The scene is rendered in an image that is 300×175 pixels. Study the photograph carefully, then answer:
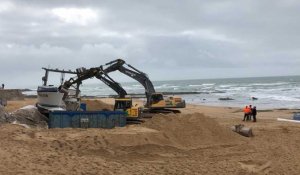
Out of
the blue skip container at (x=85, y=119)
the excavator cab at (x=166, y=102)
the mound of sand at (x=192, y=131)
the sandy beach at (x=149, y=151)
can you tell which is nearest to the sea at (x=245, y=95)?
the excavator cab at (x=166, y=102)

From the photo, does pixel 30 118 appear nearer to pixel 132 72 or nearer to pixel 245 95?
pixel 132 72

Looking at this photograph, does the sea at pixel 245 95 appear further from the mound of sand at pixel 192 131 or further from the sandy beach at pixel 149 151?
the sandy beach at pixel 149 151

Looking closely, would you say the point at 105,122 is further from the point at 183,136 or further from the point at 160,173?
the point at 160,173

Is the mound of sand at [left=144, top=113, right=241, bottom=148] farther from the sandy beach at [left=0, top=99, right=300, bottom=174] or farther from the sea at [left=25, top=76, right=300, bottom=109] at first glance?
the sea at [left=25, top=76, right=300, bottom=109]

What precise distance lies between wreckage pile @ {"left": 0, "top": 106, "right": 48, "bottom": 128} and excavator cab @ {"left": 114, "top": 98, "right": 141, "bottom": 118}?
12.6ft

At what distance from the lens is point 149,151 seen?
48.7 feet

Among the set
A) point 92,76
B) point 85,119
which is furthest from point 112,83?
point 85,119

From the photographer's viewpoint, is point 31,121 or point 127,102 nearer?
point 31,121

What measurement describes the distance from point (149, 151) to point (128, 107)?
6.40 m

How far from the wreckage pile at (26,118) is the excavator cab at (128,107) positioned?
3840 millimetres

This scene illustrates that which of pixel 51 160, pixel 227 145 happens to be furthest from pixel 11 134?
pixel 227 145

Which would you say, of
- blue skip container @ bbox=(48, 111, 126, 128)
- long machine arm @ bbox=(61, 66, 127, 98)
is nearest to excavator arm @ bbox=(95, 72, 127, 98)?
long machine arm @ bbox=(61, 66, 127, 98)

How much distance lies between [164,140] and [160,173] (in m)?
3.69

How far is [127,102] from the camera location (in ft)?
69.6
